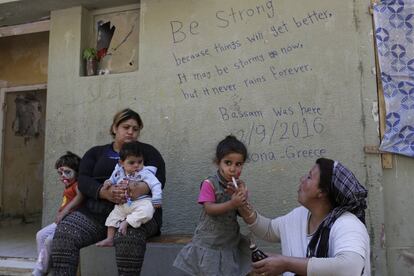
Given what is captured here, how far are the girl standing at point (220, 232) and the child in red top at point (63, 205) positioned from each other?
130 cm

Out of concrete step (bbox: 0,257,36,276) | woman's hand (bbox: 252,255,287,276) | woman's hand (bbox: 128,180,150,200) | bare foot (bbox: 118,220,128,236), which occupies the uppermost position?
woman's hand (bbox: 128,180,150,200)

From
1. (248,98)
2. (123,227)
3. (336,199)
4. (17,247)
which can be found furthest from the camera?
(17,247)

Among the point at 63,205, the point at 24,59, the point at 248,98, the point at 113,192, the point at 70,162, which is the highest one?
the point at 24,59

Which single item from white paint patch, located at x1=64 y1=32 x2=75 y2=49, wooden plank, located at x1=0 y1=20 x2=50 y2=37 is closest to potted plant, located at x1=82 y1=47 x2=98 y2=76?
white paint patch, located at x1=64 y1=32 x2=75 y2=49

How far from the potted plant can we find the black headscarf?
10.9 feet

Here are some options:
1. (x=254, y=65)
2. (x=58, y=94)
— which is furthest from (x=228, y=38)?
(x=58, y=94)

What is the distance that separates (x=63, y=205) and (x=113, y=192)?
91cm

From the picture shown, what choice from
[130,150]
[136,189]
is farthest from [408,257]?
[130,150]

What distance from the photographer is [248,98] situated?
414 centimetres

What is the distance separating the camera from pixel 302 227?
2.45 m

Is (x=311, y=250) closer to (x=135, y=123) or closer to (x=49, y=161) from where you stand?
(x=135, y=123)

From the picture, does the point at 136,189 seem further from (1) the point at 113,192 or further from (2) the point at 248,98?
(2) the point at 248,98

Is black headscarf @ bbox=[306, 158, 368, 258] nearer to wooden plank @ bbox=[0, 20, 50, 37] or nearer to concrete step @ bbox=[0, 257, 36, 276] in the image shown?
concrete step @ bbox=[0, 257, 36, 276]

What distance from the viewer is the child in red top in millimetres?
3641
